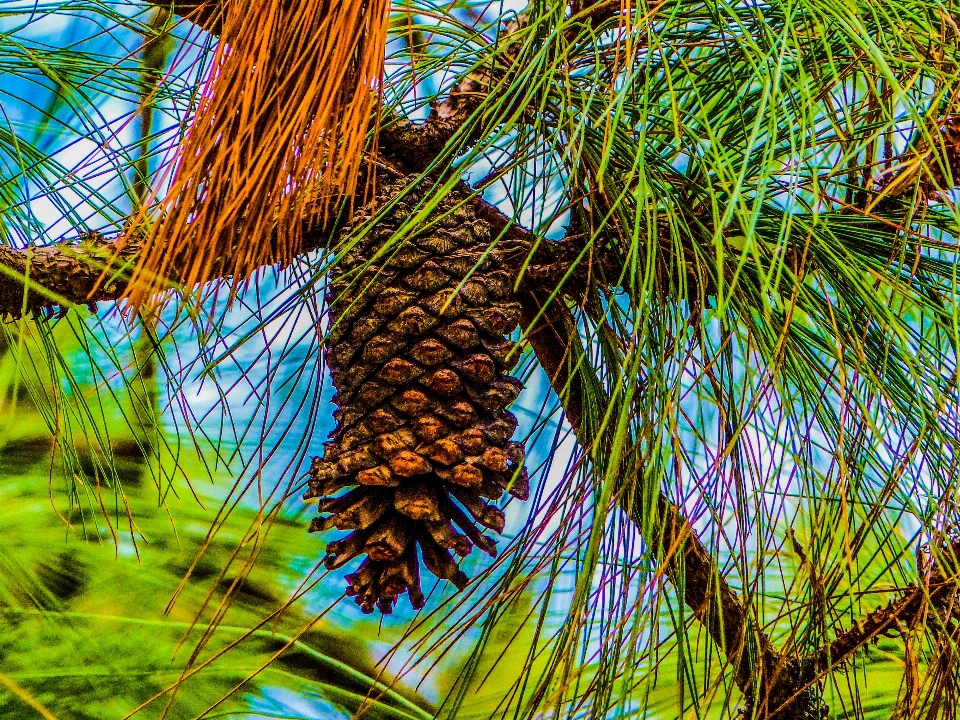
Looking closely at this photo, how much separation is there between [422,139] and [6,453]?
59 cm

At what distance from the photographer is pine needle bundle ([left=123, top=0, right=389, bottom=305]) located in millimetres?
299

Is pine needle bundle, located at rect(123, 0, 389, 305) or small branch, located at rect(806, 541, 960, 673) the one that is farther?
small branch, located at rect(806, 541, 960, 673)

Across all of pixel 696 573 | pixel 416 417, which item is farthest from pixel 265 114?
pixel 696 573

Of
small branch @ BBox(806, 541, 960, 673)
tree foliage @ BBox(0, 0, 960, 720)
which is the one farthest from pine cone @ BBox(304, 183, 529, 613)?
small branch @ BBox(806, 541, 960, 673)

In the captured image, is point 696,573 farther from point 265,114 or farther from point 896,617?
point 265,114

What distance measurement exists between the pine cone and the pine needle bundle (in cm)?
5

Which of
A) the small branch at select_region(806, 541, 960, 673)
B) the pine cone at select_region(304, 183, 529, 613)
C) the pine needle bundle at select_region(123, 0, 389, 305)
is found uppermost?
the pine needle bundle at select_region(123, 0, 389, 305)

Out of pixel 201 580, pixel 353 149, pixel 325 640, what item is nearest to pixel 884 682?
pixel 325 640

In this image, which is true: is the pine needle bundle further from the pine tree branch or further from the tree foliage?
the pine tree branch

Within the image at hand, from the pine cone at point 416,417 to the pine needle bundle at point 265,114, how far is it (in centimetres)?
5

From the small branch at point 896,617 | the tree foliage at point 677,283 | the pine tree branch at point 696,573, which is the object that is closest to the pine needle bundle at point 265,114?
the tree foliage at point 677,283

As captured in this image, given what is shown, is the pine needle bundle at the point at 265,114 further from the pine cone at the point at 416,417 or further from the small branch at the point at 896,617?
the small branch at the point at 896,617

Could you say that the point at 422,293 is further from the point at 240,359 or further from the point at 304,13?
the point at 240,359

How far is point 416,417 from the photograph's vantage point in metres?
0.36
